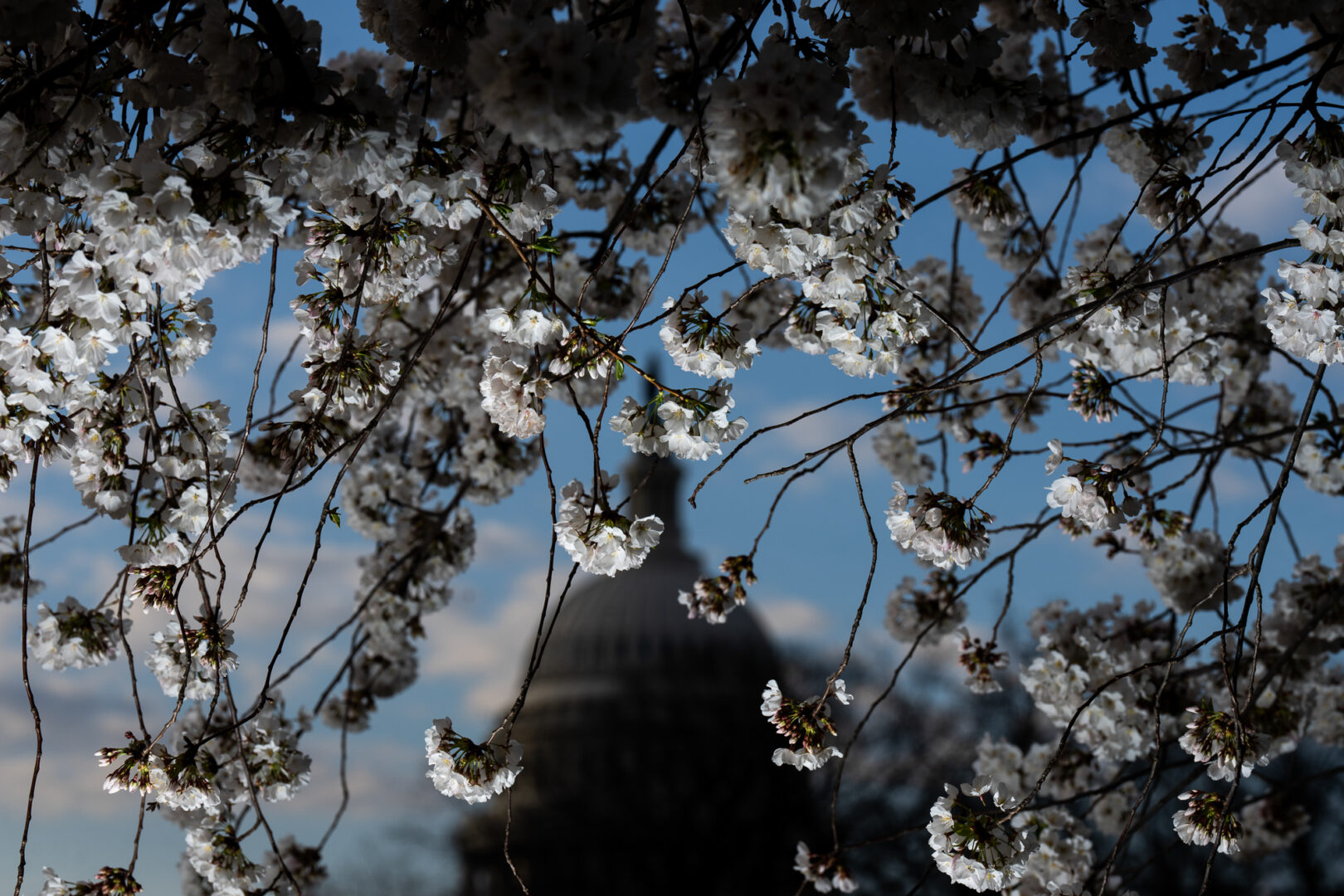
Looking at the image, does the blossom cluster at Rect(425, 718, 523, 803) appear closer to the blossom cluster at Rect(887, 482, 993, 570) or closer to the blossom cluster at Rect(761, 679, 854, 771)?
the blossom cluster at Rect(761, 679, 854, 771)

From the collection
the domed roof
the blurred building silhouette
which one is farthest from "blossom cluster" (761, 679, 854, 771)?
the domed roof

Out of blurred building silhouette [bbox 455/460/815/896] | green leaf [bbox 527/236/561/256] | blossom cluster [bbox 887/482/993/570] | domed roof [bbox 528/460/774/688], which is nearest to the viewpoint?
green leaf [bbox 527/236/561/256]

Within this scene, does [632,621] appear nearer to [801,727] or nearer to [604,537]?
[801,727]

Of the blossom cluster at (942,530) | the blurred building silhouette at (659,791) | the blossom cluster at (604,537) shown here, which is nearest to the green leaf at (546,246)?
the blossom cluster at (604,537)

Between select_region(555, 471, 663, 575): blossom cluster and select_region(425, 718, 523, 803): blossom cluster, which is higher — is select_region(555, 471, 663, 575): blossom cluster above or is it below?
above

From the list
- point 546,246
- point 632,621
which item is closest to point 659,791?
point 546,246

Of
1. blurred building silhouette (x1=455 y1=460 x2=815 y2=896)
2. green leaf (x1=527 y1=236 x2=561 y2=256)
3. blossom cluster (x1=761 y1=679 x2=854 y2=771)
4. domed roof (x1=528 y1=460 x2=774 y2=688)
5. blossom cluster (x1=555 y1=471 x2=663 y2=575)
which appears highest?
domed roof (x1=528 y1=460 x2=774 y2=688)

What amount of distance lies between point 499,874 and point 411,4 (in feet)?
59.4

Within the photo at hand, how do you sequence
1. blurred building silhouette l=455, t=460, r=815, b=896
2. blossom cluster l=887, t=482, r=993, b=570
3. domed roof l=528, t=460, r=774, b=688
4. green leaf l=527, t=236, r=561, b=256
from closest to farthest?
green leaf l=527, t=236, r=561, b=256, blossom cluster l=887, t=482, r=993, b=570, blurred building silhouette l=455, t=460, r=815, b=896, domed roof l=528, t=460, r=774, b=688

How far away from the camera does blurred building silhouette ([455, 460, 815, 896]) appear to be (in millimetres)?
13828

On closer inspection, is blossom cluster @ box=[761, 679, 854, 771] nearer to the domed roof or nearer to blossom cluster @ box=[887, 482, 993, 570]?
blossom cluster @ box=[887, 482, 993, 570]

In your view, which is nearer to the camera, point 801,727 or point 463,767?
point 463,767

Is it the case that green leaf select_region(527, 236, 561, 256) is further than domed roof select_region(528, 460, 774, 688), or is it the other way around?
domed roof select_region(528, 460, 774, 688)

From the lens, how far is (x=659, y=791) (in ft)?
58.1
